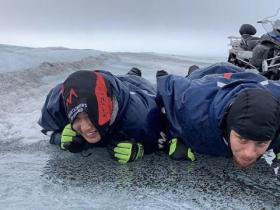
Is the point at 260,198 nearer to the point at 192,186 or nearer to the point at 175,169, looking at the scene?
the point at 192,186

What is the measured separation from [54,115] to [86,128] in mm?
309

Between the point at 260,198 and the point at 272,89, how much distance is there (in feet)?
1.55

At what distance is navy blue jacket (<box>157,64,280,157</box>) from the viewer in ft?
5.03

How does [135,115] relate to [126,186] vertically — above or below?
above

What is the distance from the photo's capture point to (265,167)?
157 cm

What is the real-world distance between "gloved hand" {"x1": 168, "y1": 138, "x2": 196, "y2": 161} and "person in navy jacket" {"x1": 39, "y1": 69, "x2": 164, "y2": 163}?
87mm

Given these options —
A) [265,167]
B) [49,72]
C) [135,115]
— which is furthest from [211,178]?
[49,72]

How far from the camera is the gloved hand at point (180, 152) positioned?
5.33 ft

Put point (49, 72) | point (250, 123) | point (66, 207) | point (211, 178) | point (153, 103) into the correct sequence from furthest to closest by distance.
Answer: point (49, 72)
point (153, 103)
point (211, 178)
point (250, 123)
point (66, 207)

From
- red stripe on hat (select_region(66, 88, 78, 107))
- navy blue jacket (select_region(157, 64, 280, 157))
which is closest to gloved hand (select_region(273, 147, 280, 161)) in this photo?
navy blue jacket (select_region(157, 64, 280, 157))

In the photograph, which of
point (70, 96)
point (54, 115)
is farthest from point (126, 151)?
point (54, 115)

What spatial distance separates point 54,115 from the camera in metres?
1.82

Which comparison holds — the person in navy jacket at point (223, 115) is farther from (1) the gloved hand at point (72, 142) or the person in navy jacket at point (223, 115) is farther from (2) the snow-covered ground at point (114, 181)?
(1) the gloved hand at point (72, 142)

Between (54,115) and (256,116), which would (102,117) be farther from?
(256,116)
